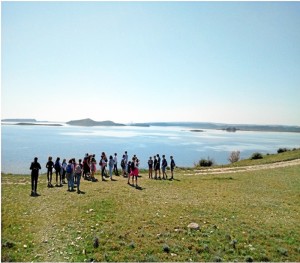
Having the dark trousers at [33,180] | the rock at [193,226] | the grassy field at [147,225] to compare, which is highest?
the dark trousers at [33,180]

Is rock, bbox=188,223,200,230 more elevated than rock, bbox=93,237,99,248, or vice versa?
rock, bbox=188,223,200,230

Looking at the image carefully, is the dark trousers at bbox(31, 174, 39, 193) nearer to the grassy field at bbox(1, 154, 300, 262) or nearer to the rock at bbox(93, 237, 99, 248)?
the grassy field at bbox(1, 154, 300, 262)

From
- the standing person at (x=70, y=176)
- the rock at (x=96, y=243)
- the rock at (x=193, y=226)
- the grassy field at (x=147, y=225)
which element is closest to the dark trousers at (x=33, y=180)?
the grassy field at (x=147, y=225)

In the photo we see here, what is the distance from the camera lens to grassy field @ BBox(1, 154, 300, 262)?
41.2ft

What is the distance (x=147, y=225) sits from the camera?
15352mm

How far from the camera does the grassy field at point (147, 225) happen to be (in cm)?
1255

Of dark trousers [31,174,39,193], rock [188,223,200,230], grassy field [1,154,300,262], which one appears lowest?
grassy field [1,154,300,262]

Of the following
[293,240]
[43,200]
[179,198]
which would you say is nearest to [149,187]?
[179,198]

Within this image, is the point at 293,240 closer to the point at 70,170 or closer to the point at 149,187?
the point at 149,187

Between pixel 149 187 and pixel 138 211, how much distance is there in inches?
323

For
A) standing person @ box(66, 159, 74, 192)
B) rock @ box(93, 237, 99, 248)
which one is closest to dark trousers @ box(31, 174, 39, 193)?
standing person @ box(66, 159, 74, 192)

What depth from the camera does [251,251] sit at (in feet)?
42.6

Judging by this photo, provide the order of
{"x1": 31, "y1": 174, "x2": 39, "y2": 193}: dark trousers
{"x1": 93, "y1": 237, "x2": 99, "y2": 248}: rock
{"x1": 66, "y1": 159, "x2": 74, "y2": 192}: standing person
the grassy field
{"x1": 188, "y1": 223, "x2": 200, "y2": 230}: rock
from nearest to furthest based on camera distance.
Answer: the grassy field → {"x1": 93, "y1": 237, "x2": 99, "y2": 248}: rock → {"x1": 188, "y1": 223, "x2": 200, "y2": 230}: rock → {"x1": 31, "y1": 174, "x2": 39, "y2": 193}: dark trousers → {"x1": 66, "y1": 159, "x2": 74, "y2": 192}: standing person

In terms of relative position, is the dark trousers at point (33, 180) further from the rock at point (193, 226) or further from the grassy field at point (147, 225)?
the rock at point (193, 226)
